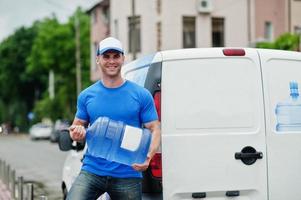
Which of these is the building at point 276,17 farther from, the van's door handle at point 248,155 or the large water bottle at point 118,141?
the large water bottle at point 118,141

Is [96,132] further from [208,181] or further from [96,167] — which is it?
[208,181]

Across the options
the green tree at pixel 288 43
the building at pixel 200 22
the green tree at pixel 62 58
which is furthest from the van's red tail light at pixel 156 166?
the green tree at pixel 62 58

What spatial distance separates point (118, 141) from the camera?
4.87 meters

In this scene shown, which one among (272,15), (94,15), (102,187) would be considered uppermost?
(94,15)

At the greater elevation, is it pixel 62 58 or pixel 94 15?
pixel 94 15

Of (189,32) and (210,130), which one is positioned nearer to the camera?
(210,130)

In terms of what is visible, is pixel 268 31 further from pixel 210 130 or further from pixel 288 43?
pixel 210 130

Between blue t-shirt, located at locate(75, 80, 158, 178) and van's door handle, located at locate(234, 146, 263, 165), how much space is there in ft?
4.28

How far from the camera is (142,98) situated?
500cm

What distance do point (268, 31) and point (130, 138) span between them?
37121 millimetres

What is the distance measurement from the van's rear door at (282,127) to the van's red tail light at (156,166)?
98 centimetres

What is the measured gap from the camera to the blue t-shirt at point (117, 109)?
4.93 meters

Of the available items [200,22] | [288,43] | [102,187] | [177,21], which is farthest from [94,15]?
[102,187]

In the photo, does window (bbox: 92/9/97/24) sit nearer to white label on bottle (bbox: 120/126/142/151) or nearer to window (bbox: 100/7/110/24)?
window (bbox: 100/7/110/24)
